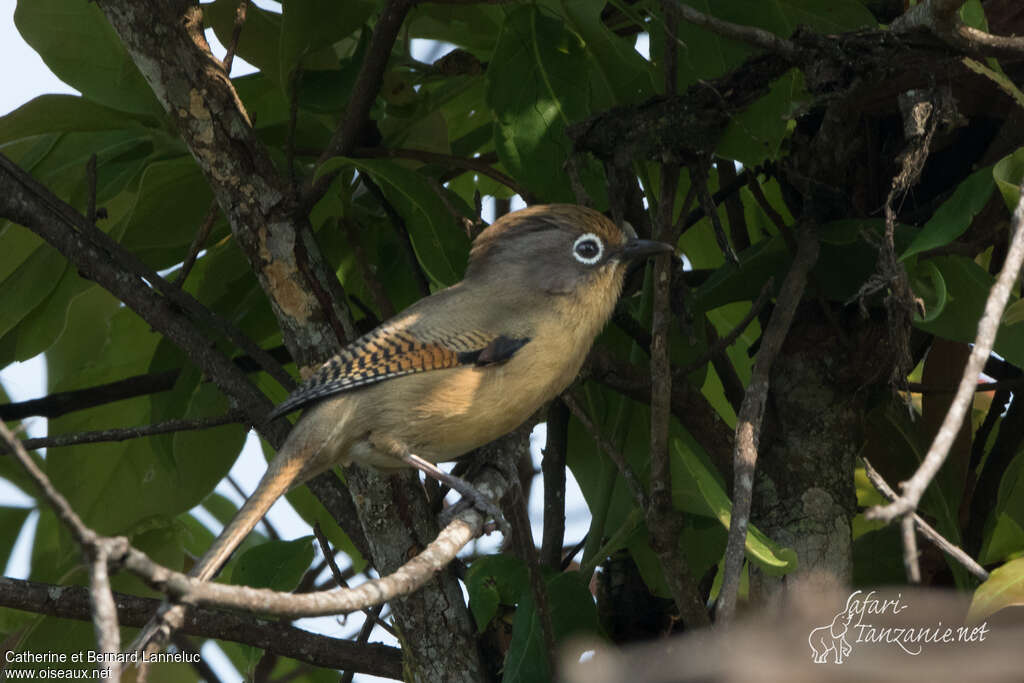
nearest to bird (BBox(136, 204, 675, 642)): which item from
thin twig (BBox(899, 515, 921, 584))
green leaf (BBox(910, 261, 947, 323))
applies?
green leaf (BBox(910, 261, 947, 323))

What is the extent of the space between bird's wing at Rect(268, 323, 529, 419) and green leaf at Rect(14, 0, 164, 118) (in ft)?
3.70

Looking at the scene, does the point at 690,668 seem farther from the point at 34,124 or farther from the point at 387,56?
the point at 34,124

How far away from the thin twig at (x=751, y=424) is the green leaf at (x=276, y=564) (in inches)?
63.0

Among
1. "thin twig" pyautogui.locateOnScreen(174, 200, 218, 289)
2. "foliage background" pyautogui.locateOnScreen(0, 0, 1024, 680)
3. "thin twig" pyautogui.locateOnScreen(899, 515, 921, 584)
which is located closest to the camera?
"thin twig" pyautogui.locateOnScreen(899, 515, 921, 584)

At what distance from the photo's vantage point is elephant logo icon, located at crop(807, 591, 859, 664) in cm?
218

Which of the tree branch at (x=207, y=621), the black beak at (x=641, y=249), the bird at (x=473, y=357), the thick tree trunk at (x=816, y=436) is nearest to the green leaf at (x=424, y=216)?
the bird at (x=473, y=357)

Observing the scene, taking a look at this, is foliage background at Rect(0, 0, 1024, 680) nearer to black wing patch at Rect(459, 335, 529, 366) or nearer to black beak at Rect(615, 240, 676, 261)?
black beak at Rect(615, 240, 676, 261)

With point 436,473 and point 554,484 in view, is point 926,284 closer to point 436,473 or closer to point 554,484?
point 554,484

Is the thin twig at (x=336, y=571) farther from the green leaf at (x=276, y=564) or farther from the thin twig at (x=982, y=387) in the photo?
the thin twig at (x=982, y=387)

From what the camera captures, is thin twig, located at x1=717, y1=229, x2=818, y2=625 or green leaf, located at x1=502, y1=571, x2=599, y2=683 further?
green leaf, located at x1=502, y1=571, x2=599, y2=683

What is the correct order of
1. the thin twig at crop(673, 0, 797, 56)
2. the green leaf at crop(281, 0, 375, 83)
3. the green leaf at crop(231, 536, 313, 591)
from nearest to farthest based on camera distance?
the thin twig at crop(673, 0, 797, 56)
the green leaf at crop(281, 0, 375, 83)
the green leaf at crop(231, 536, 313, 591)

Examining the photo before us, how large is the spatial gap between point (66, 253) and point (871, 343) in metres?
2.76

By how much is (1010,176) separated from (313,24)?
221 cm

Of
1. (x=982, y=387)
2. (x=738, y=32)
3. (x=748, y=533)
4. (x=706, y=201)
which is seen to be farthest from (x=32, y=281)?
(x=982, y=387)
